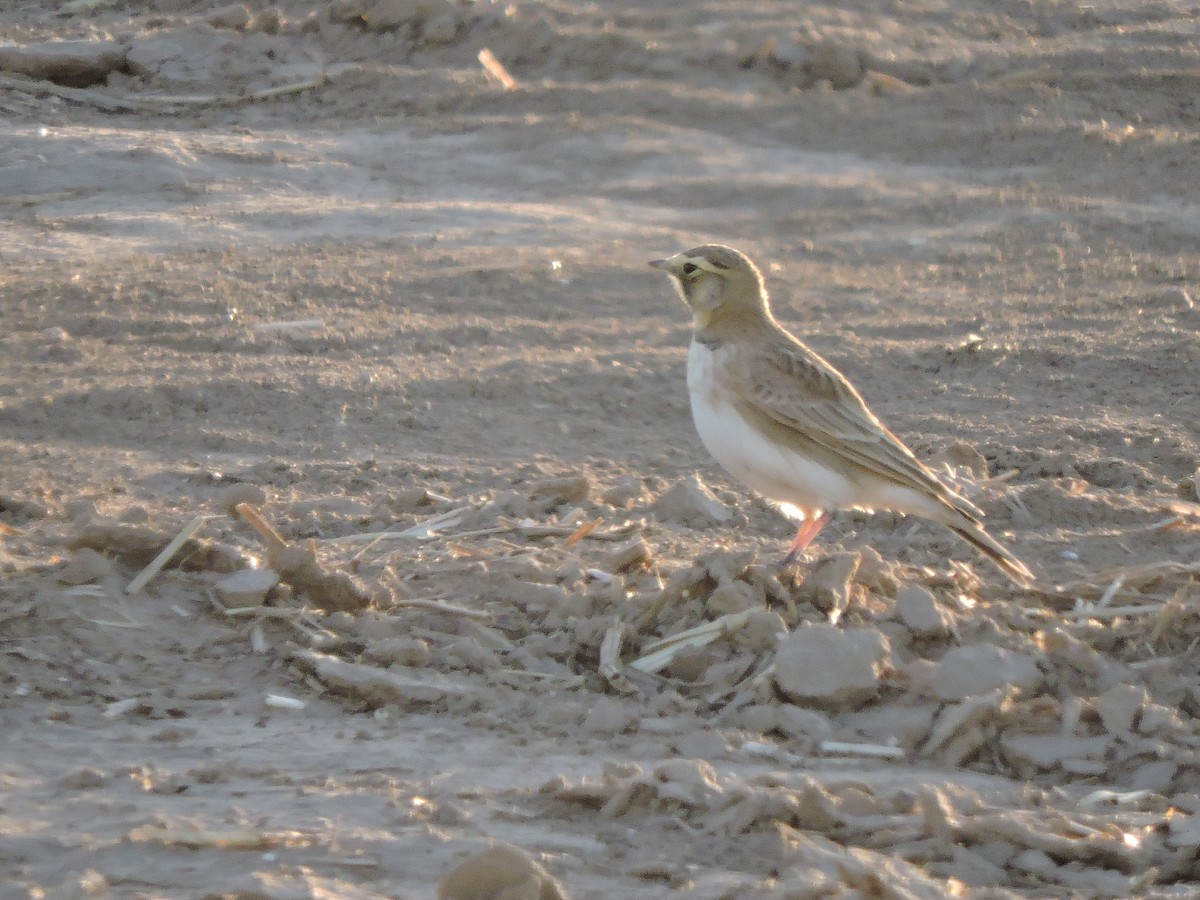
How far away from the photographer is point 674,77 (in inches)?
532

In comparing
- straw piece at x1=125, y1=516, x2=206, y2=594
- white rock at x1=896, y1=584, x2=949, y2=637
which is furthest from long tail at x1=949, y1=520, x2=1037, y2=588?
straw piece at x1=125, y1=516, x2=206, y2=594

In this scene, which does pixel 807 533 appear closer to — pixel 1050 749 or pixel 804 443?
pixel 804 443

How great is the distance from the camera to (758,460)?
5.83m

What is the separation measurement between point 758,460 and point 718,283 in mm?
810

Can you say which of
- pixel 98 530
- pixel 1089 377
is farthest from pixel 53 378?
pixel 1089 377

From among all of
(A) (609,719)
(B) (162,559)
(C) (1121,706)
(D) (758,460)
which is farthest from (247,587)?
(C) (1121,706)

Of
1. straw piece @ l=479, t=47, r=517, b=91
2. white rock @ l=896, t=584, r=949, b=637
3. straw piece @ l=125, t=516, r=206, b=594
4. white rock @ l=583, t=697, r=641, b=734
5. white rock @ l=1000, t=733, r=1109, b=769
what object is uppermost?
straw piece @ l=479, t=47, r=517, b=91

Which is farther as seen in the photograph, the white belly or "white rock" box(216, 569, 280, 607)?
the white belly

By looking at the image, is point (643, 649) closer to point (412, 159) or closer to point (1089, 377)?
point (1089, 377)

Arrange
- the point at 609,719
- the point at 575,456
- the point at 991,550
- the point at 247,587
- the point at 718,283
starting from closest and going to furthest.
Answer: the point at 609,719 → the point at 247,587 → the point at 991,550 → the point at 718,283 → the point at 575,456

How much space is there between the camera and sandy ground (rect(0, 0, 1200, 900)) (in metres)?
4.11

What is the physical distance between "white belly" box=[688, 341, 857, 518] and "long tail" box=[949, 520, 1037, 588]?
42 cm

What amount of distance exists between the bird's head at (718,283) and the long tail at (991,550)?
1.17 meters

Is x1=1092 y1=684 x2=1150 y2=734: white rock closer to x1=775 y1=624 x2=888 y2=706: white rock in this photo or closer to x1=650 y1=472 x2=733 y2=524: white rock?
x1=775 y1=624 x2=888 y2=706: white rock
